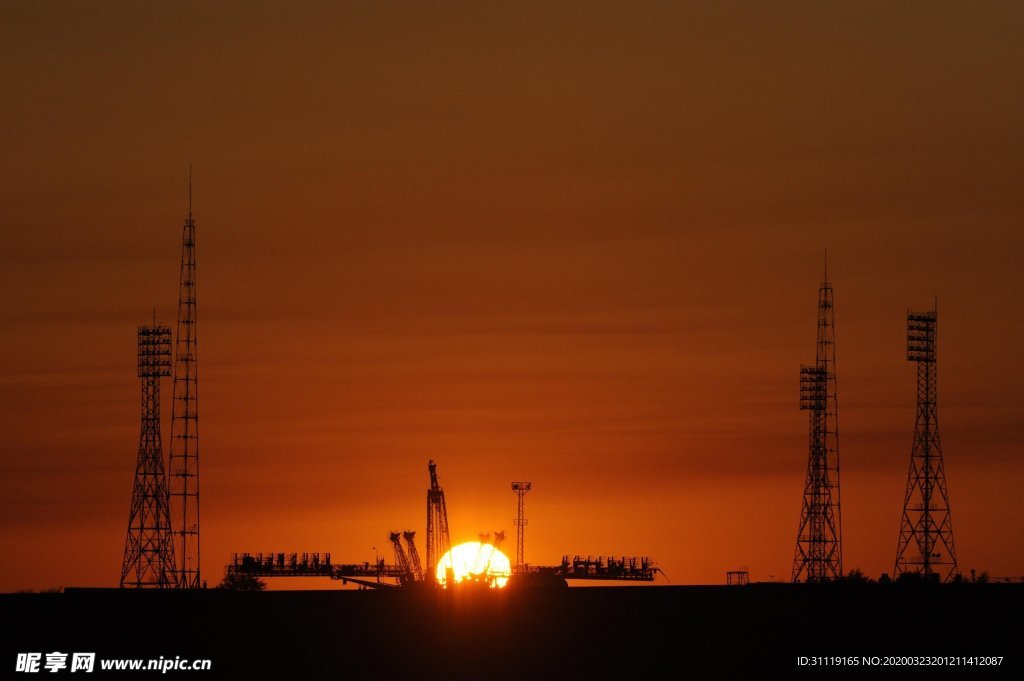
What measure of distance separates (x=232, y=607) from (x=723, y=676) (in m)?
27.2

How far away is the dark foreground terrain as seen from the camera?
117m

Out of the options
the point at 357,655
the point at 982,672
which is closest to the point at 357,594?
the point at 357,655

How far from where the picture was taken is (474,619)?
123 meters

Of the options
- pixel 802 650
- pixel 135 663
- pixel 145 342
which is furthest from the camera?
pixel 145 342

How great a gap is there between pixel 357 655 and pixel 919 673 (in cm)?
3026

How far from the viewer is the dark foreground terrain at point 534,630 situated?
382ft

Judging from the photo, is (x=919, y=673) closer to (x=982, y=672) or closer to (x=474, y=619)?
(x=982, y=672)

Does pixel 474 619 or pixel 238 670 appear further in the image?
pixel 474 619

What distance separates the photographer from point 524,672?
118m

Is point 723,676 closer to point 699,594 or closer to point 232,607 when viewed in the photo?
point 699,594

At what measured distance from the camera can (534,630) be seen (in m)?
122

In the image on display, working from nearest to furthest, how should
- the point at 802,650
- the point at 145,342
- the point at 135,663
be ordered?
1. the point at 135,663
2. the point at 802,650
3. the point at 145,342

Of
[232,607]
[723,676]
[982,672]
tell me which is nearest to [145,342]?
[232,607]

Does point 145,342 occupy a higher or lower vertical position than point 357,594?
higher
